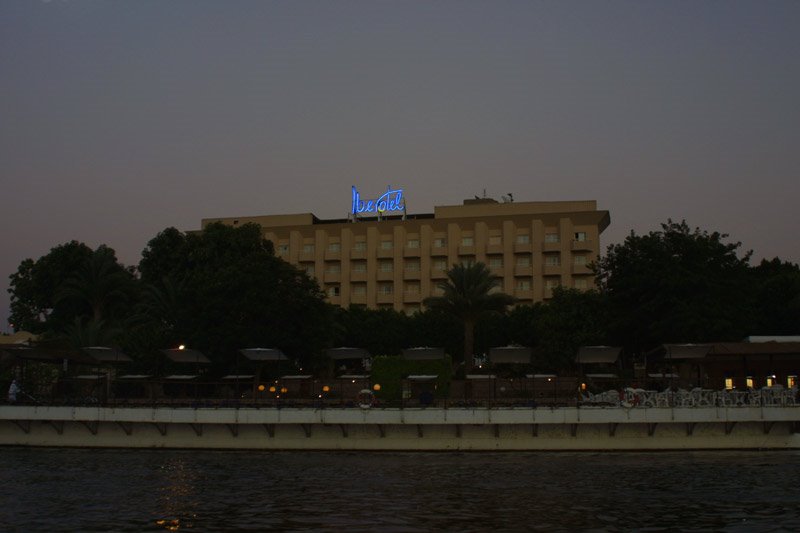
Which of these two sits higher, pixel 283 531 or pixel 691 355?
pixel 691 355

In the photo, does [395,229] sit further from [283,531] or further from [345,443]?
[283,531]

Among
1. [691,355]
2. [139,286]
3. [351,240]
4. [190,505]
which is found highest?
[351,240]

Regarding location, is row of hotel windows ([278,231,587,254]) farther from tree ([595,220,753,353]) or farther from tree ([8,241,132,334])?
tree ([595,220,753,353])

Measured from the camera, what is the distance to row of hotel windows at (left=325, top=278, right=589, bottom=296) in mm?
98688

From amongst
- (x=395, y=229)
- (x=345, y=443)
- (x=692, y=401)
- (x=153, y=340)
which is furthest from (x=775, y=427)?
(x=395, y=229)

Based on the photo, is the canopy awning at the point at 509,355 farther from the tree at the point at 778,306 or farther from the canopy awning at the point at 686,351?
the tree at the point at 778,306

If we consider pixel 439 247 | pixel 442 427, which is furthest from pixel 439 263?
pixel 442 427

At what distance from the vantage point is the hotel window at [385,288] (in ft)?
346

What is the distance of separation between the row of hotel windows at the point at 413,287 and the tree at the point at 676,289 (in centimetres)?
4272

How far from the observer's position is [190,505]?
23094 mm

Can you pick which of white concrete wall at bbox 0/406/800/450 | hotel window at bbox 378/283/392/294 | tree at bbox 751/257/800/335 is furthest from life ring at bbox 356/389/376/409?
hotel window at bbox 378/283/392/294

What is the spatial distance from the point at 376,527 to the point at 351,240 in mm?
87586

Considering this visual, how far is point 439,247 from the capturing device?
102688 mm

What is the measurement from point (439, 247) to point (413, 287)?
579cm
